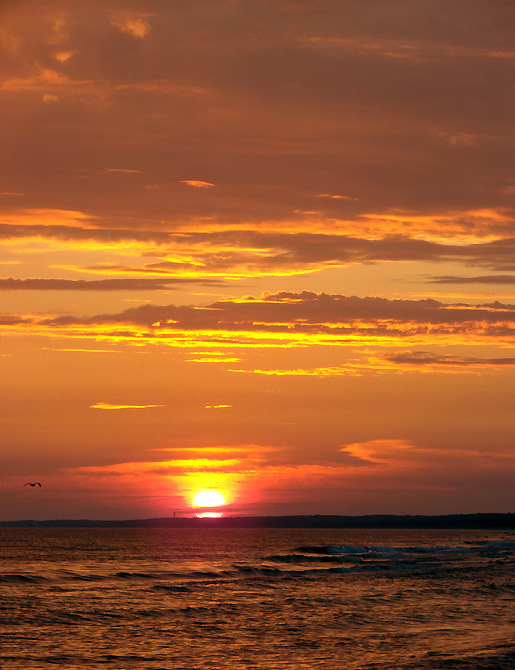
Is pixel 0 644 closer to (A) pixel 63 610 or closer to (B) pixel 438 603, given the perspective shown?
(A) pixel 63 610

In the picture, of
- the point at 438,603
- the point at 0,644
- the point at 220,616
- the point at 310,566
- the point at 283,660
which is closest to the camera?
the point at 283,660

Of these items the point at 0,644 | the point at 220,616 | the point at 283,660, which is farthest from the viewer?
the point at 220,616

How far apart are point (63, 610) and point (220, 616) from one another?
31.0ft

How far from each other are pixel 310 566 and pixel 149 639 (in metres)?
62.1

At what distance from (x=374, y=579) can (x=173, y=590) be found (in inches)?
881

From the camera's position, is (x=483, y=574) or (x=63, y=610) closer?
(x=63, y=610)

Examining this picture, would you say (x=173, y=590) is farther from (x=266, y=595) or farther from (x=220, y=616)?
(x=220, y=616)

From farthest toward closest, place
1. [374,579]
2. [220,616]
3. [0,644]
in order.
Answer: [374,579], [220,616], [0,644]

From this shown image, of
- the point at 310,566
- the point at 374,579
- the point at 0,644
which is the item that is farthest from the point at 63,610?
the point at 310,566

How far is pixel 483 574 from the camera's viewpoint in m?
84.6

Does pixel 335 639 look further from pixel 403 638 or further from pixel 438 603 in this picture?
pixel 438 603

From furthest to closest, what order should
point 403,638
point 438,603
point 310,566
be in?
point 310,566 → point 438,603 → point 403,638

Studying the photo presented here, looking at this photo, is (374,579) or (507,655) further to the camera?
(374,579)

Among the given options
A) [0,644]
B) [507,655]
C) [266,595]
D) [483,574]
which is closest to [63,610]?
[0,644]
